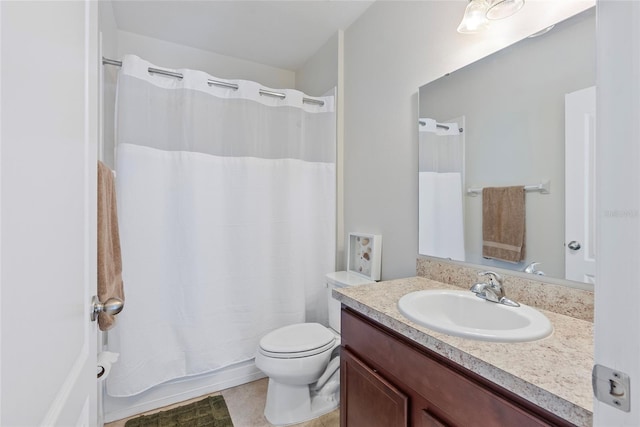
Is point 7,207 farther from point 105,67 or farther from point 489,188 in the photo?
point 105,67

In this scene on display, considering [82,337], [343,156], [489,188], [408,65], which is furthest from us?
[343,156]

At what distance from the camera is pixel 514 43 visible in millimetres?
1124

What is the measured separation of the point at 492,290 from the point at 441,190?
53cm

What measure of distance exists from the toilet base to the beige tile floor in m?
0.03

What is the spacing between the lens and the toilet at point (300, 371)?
158cm

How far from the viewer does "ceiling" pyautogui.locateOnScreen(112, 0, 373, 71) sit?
1.87 metres

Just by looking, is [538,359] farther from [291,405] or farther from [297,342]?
[291,405]

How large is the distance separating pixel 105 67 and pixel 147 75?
0.24m

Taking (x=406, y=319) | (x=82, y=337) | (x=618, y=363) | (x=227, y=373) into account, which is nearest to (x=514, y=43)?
(x=406, y=319)

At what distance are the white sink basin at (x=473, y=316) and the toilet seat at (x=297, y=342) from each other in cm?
76

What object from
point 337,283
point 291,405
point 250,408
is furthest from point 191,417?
point 337,283

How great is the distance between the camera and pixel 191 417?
1.71m

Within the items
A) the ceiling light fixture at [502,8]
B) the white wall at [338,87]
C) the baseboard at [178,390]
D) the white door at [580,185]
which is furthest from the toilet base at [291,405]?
the ceiling light fixture at [502,8]

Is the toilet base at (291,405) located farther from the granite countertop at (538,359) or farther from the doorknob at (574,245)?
the doorknob at (574,245)
